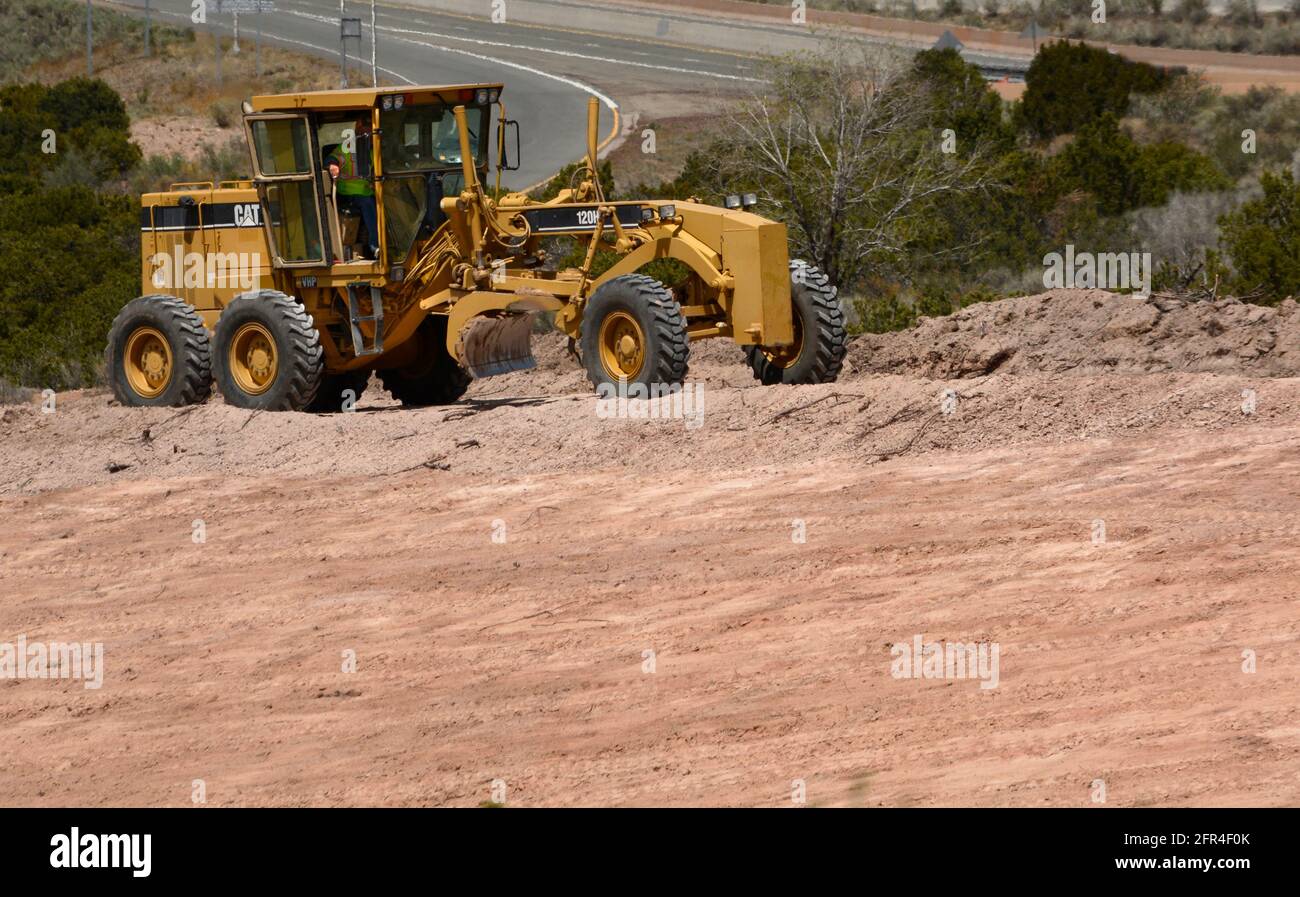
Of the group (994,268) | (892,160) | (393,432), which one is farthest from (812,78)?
(393,432)

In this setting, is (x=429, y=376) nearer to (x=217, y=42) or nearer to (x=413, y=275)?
(x=413, y=275)

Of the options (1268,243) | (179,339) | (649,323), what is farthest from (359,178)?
(1268,243)

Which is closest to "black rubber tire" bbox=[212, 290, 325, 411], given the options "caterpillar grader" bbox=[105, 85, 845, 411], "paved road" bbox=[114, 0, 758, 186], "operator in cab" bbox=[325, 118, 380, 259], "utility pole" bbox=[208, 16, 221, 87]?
"caterpillar grader" bbox=[105, 85, 845, 411]

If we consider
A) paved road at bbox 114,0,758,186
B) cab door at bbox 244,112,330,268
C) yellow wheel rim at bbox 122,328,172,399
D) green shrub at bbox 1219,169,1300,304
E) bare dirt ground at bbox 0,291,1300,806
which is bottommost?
bare dirt ground at bbox 0,291,1300,806

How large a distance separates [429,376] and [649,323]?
3852 mm

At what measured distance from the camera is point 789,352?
15.3 meters

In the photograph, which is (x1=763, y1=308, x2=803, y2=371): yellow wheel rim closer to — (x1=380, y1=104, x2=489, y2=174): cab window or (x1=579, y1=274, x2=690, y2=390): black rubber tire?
(x1=579, y1=274, x2=690, y2=390): black rubber tire

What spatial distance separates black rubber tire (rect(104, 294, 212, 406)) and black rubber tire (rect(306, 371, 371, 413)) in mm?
994

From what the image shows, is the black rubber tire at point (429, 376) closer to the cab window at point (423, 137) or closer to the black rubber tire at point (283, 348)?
the black rubber tire at point (283, 348)

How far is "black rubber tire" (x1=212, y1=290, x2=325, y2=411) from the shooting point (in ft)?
51.4

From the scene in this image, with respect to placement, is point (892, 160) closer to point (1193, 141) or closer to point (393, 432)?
point (393, 432)

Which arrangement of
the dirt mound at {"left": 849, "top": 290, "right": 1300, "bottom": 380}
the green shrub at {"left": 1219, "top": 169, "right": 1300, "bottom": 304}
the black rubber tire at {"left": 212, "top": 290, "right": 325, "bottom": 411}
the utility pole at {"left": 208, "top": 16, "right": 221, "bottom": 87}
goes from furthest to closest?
the utility pole at {"left": 208, "top": 16, "right": 221, "bottom": 87} < the green shrub at {"left": 1219, "top": 169, "right": 1300, "bottom": 304} < the black rubber tire at {"left": 212, "top": 290, "right": 325, "bottom": 411} < the dirt mound at {"left": 849, "top": 290, "right": 1300, "bottom": 380}

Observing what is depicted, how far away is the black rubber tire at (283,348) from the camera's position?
15.7 metres

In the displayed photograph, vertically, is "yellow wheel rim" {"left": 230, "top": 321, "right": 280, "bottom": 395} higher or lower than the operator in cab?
lower
